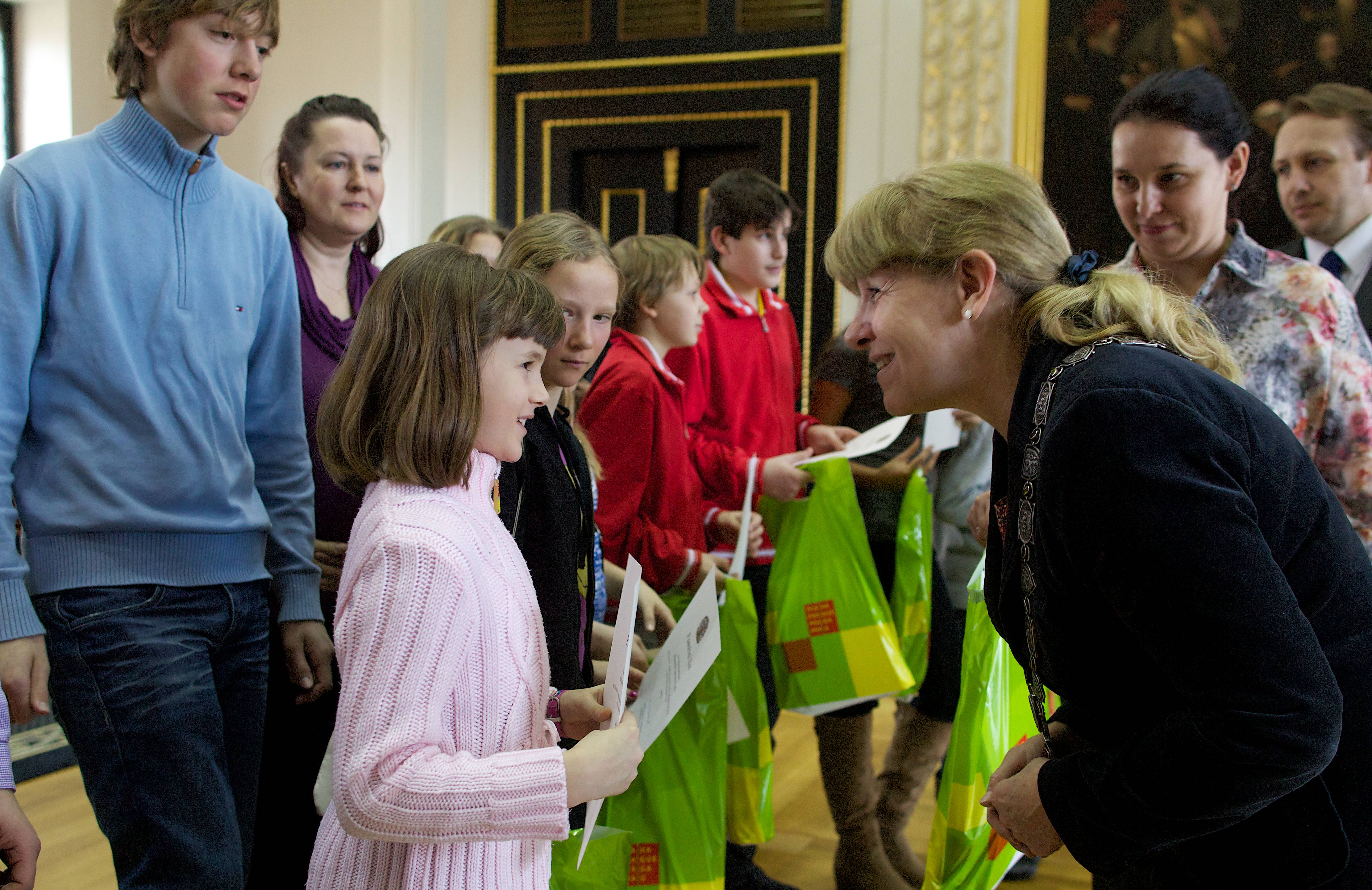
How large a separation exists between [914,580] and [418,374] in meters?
1.43

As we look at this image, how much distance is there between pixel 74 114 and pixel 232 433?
394 cm

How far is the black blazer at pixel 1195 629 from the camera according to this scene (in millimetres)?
837

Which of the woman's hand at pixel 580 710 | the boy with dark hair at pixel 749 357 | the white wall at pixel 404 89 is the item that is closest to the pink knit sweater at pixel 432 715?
the woman's hand at pixel 580 710

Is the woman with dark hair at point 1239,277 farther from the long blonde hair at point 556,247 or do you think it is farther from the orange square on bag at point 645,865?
the orange square on bag at point 645,865

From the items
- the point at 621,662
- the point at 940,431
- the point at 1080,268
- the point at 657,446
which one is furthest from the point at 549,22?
the point at 621,662

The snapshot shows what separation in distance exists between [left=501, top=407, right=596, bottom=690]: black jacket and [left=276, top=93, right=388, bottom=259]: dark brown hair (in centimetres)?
77

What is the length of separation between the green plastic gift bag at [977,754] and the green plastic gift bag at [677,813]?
0.33m

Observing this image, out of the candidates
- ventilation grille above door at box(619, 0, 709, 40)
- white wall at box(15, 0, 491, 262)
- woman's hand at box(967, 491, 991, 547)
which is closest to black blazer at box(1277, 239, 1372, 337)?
woman's hand at box(967, 491, 991, 547)

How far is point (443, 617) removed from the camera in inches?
38.5

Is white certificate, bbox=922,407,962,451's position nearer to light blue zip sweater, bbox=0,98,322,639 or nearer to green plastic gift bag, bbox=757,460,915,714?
green plastic gift bag, bbox=757,460,915,714

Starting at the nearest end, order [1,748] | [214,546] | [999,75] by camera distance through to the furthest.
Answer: [1,748]
[214,546]
[999,75]

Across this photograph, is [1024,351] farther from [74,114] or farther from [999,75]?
[74,114]

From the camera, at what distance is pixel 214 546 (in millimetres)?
1425

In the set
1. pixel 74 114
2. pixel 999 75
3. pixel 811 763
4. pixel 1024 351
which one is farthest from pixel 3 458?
pixel 999 75
